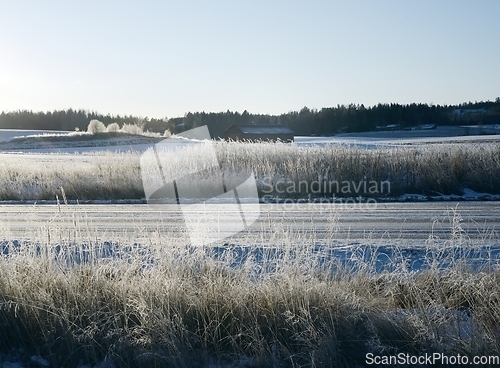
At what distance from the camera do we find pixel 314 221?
1030cm

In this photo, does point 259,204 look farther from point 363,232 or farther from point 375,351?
point 375,351

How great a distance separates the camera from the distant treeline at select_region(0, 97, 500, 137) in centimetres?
7650

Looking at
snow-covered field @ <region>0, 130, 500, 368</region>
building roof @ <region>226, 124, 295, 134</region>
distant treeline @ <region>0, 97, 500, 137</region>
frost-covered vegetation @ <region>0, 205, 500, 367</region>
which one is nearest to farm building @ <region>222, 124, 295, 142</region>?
building roof @ <region>226, 124, 295, 134</region>

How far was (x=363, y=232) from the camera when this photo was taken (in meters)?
8.91

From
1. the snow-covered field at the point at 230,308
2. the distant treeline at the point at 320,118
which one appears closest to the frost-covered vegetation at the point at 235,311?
the snow-covered field at the point at 230,308

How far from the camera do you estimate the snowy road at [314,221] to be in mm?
8461

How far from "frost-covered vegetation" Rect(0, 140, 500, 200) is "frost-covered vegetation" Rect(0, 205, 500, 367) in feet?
32.7

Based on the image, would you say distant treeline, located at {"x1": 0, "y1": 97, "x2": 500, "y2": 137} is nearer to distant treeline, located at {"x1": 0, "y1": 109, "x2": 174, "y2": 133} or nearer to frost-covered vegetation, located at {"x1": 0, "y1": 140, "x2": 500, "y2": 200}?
distant treeline, located at {"x1": 0, "y1": 109, "x2": 174, "y2": 133}

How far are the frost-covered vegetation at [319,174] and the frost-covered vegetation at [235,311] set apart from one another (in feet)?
32.7

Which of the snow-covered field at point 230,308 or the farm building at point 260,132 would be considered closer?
the snow-covered field at point 230,308

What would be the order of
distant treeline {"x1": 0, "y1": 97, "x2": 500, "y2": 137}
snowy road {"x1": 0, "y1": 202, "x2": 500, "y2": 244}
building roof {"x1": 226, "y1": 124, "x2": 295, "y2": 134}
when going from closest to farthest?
snowy road {"x1": 0, "y1": 202, "x2": 500, "y2": 244}, building roof {"x1": 226, "y1": 124, "x2": 295, "y2": 134}, distant treeline {"x1": 0, "y1": 97, "x2": 500, "y2": 137}

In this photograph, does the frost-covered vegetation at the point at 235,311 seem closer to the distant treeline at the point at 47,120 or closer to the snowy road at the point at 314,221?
the snowy road at the point at 314,221

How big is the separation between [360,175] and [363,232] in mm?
8099

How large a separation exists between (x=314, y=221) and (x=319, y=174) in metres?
6.57
